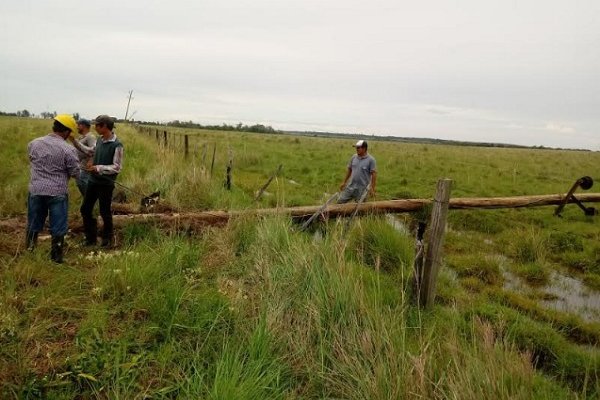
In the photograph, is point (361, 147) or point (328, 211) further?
point (361, 147)

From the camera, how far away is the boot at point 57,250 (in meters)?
5.01

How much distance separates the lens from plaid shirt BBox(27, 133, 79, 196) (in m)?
4.92

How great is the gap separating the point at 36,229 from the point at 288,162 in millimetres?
17369

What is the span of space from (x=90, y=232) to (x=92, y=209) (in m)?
0.35

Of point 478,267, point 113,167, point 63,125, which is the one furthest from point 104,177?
point 478,267

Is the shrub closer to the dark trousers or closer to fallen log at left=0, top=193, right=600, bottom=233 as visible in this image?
fallen log at left=0, top=193, right=600, bottom=233

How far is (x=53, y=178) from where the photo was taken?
5004 millimetres

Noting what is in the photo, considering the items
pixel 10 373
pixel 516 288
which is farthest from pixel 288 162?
pixel 10 373

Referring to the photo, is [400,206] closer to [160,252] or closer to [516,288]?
[516,288]

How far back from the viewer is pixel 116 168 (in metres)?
5.83

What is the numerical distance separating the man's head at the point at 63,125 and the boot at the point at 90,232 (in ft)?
4.90

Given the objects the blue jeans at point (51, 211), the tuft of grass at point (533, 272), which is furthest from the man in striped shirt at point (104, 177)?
the tuft of grass at point (533, 272)

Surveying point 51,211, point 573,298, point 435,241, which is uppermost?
point 435,241

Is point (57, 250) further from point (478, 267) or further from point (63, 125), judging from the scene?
point (478, 267)
